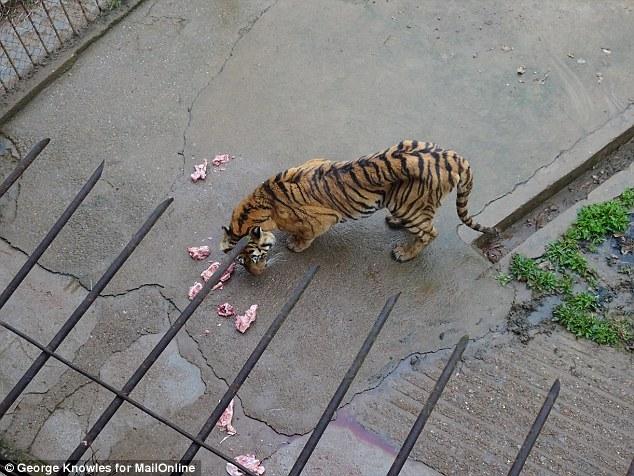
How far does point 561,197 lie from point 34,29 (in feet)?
16.3

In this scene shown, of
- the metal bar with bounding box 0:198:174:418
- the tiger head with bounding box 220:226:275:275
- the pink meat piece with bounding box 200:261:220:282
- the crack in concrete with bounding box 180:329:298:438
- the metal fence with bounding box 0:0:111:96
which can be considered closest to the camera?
the metal bar with bounding box 0:198:174:418

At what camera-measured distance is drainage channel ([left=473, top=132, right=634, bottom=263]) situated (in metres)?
5.34

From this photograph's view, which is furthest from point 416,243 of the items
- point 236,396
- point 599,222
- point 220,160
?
point 220,160

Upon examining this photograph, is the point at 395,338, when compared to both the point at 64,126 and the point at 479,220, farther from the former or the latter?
the point at 64,126

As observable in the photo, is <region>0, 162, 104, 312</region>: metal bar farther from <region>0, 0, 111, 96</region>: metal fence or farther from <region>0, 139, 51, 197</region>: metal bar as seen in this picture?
<region>0, 0, 111, 96</region>: metal fence

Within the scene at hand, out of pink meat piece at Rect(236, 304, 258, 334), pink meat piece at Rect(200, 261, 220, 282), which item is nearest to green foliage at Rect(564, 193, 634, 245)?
pink meat piece at Rect(236, 304, 258, 334)

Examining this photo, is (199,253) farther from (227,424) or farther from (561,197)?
(561,197)

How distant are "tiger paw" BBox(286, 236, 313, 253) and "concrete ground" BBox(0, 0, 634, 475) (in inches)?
2.7

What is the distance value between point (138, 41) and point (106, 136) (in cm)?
120

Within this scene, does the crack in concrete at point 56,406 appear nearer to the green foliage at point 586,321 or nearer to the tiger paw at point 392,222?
the tiger paw at point 392,222

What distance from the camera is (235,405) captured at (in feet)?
15.6

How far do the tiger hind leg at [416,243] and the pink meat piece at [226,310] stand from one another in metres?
1.26

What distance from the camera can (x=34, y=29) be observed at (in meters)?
6.57

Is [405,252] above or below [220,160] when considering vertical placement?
below
